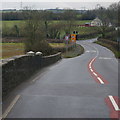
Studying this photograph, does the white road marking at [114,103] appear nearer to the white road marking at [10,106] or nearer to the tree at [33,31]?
the white road marking at [10,106]

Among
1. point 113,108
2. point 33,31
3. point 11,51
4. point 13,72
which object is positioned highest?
point 33,31

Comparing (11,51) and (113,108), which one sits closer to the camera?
(113,108)

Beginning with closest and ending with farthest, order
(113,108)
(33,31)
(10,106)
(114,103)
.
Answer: (113,108)
(10,106)
(114,103)
(33,31)

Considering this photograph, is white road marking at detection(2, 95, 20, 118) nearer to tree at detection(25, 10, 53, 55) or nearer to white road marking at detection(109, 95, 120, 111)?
white road marking at detection(109, 95, 120, 111)

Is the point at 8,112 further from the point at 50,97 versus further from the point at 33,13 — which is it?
the point at 33,13

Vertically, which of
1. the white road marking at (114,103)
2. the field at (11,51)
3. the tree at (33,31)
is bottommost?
the field at (11,51)

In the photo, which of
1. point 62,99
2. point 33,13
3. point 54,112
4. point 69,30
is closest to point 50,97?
point 62,99

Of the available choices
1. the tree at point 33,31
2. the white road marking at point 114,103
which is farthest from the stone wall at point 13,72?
the tree at point 33,31

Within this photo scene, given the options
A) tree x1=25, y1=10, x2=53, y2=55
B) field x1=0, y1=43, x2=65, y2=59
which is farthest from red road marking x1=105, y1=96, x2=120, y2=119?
field x1=0, y1=43, x2=65, y2=59

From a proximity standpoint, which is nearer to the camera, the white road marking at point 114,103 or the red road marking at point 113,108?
the red road marking at point 113,108

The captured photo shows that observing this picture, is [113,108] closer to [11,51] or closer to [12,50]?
[11,51]

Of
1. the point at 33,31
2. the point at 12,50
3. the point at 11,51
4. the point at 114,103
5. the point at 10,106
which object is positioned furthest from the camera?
the point at 12,50

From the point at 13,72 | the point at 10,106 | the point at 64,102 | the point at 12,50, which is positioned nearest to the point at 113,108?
the point at 64,102

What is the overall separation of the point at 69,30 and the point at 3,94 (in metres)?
83.2
